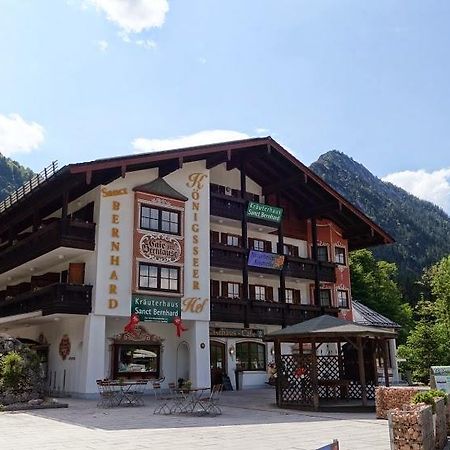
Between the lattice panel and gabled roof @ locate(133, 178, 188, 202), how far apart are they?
32.8ft

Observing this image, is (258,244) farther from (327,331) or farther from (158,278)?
(327,331)

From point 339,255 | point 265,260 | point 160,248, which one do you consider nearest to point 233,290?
point 265,260

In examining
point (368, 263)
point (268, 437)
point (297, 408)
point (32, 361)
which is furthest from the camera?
point (368, 263)

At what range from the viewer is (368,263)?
58.3m

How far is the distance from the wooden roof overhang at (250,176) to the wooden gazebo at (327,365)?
972 centimetres

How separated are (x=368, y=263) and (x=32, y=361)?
44.3m

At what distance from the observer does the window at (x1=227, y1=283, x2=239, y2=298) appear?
95.2 ft

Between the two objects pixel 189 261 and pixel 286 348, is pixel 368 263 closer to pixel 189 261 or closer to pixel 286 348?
pixel 286 348

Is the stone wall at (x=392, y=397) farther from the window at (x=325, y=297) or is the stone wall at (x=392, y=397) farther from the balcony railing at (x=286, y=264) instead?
the window at (x=325, y=297)

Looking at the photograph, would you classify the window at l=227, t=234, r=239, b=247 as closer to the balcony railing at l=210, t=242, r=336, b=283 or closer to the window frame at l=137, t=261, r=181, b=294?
the balcony railing at l=210, t=242, r=336, b=283

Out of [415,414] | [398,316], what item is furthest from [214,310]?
[398,316]

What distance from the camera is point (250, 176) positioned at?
31438mm

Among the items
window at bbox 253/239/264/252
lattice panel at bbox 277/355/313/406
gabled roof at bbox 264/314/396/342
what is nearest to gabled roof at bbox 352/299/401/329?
window at bbox 253/239/264/252

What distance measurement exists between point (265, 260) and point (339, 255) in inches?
306
